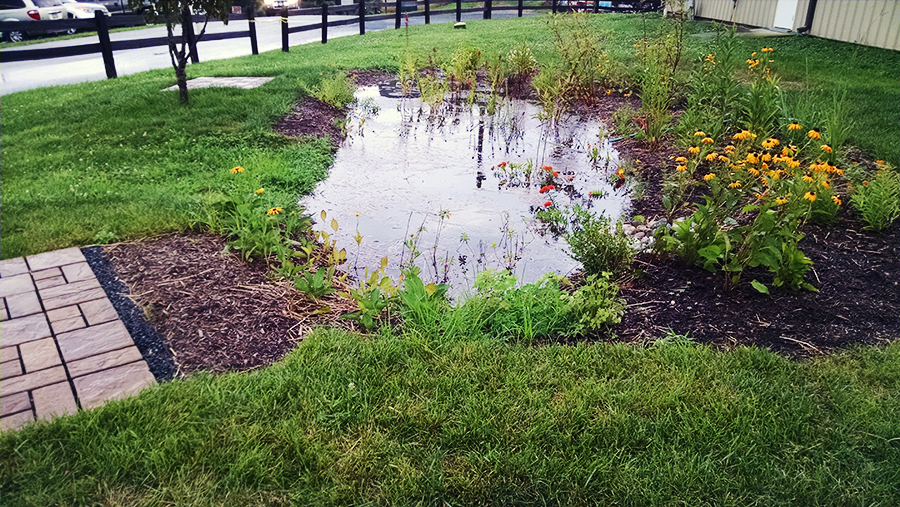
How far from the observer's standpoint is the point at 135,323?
3.09 m

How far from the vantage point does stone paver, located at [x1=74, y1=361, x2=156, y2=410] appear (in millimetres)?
2557

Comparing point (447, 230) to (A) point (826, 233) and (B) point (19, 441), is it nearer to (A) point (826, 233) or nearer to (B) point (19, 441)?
(A) point (826, 233)

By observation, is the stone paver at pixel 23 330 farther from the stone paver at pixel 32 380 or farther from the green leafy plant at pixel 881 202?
the green leafy plant at pixel 881 202

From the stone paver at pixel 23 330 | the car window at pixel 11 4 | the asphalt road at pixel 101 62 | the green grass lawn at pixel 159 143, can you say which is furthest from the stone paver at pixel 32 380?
the car window at pixel 11 4

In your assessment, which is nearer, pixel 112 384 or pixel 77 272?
Result: pixel 112 384

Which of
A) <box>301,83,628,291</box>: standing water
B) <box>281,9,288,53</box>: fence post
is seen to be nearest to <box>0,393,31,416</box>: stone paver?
<box>301,83,628,291</box>: standing water

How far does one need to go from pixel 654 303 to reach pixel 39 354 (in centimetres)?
318

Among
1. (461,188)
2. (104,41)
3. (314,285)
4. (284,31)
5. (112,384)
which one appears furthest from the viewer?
(284,31)

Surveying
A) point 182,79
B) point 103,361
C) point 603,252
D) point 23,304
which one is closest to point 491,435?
point 603,252

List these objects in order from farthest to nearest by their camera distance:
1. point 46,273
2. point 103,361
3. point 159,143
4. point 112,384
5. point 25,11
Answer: point 25,11, point 159,143, point 46,273, point 103,361, point 112,384

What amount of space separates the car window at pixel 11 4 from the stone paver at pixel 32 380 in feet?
59.6

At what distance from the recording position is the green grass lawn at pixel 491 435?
212 centimetres

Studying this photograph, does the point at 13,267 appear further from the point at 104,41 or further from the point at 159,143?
the point at 104,41

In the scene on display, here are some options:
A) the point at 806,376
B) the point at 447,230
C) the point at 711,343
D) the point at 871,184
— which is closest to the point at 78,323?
the point at 447,230
